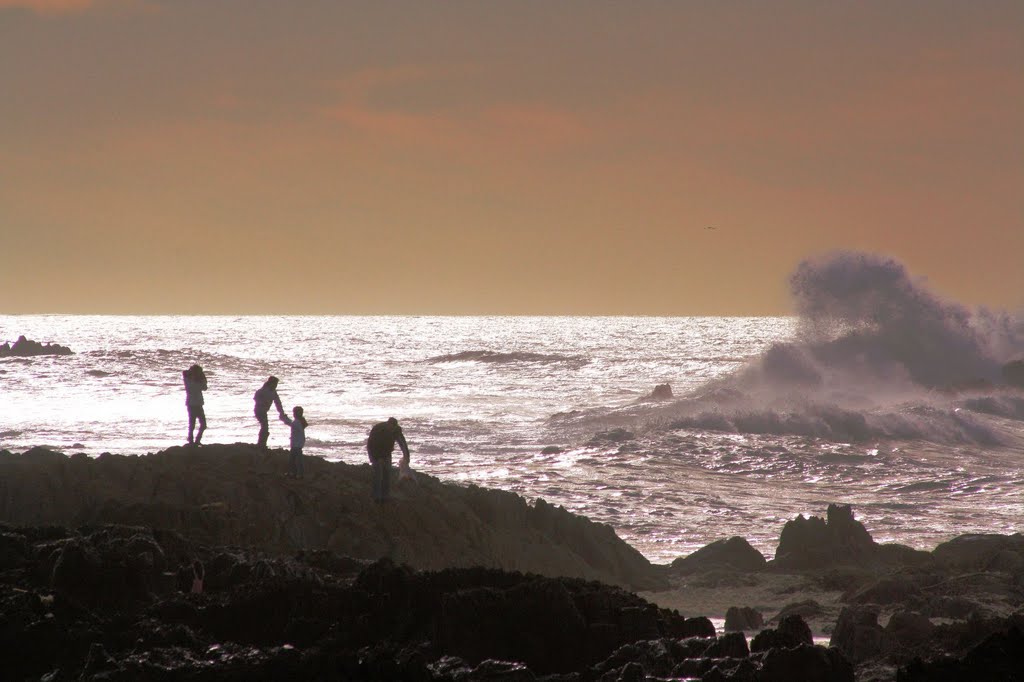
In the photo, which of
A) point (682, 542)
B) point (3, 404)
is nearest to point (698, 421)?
point (682, 542)

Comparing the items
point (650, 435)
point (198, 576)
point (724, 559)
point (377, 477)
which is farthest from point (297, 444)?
point (650, 435)

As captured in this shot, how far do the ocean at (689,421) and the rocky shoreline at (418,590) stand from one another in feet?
11.9

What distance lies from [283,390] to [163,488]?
50804 mm

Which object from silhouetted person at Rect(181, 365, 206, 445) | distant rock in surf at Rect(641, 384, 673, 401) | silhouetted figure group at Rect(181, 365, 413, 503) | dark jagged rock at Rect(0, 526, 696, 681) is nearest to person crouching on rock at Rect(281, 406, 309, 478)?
silhouetted figure group at Rect(181, 365, 413, 503)

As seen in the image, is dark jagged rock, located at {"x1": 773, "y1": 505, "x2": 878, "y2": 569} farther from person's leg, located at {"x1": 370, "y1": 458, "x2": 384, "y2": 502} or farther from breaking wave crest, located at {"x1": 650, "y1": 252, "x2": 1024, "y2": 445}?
breaking wave crest, located at {"x1": 650, "y1": 252, "x2": 1024, "y2": 445}

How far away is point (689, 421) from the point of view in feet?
134

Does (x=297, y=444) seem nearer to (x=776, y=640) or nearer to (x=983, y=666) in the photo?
(x=776, y=640)

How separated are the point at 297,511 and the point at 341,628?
5.86m

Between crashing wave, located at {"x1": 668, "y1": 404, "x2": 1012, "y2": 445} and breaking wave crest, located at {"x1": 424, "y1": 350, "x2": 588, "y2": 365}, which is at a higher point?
breaking wave crest, located at {"x1": 424, "y1": 350, "x2": 588, "y2": 365}

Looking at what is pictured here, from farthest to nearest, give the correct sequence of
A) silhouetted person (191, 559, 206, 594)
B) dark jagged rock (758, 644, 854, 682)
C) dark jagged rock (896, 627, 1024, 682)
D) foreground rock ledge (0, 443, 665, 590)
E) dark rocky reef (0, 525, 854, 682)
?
1. foreground rock ledge (0, 443, 665, 590)
2. silhouetted person (191, 559, 206, 594)
3. dark rocky reef (0, 525, 854, 682)
4. dark jagged rock (758, 644, 854, 682)
5. dark jagged rock (896, 627, 1024, 682)

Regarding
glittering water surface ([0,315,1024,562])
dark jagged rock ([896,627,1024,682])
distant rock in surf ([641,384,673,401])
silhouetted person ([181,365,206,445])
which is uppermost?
silhouetted person ([181,365,206,445])

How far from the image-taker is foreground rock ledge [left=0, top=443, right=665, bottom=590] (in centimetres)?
1405

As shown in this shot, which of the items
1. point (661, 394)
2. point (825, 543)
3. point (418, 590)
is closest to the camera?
point (418, 590)

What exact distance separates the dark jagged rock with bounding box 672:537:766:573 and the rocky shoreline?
3cm
